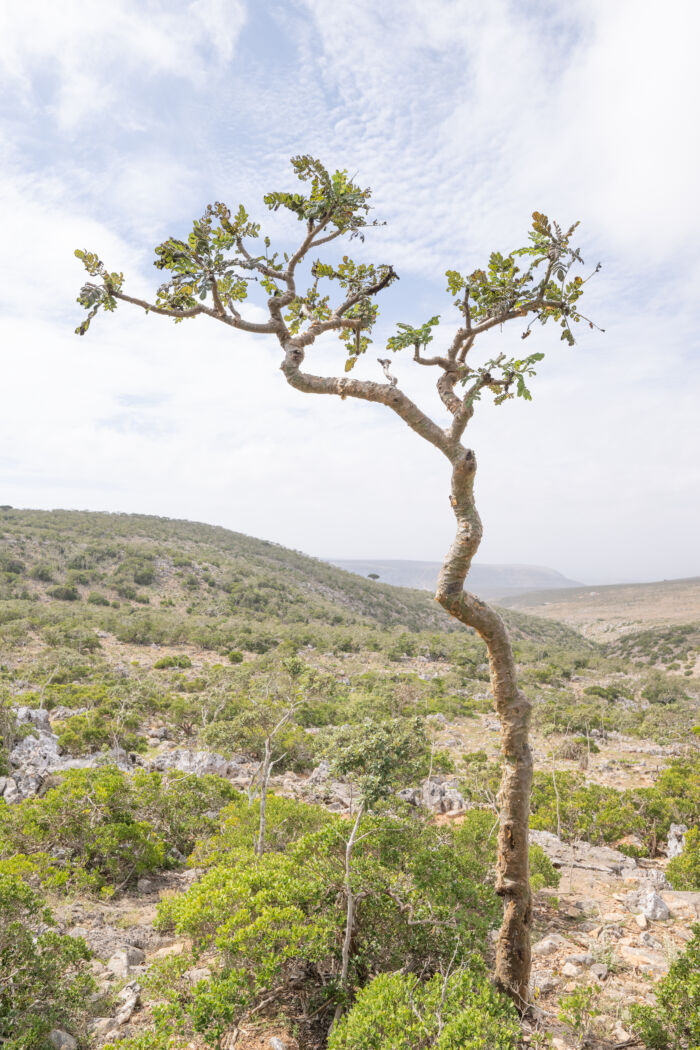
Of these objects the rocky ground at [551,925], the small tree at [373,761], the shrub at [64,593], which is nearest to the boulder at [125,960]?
the rocky ground at [551,925]

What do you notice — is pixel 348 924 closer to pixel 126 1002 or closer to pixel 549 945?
pixel 126 1002

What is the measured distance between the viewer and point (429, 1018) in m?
3.50

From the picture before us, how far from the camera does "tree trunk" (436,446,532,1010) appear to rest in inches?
154

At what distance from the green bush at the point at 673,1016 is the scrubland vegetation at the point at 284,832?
17 mm

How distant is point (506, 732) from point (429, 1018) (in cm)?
194

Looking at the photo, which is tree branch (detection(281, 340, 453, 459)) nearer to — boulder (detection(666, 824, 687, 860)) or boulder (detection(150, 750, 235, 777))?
boulder (detection(666, 824, 687, 860))

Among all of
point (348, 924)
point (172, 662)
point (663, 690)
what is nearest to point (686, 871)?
point (348, 924)

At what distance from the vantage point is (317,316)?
4.94m

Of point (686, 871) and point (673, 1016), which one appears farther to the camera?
point (686, 871)

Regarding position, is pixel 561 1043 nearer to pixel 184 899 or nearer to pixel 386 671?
pixel 184 899

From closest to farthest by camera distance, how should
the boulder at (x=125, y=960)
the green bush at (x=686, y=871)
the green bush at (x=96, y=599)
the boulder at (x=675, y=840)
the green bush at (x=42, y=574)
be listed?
1. the boulder at (x=125, y=960)
2. the green bush at (x=686, y=871)
3. the boulder at (x=675, y=840)
4. the green bush at (x=96, y=599)
5. the green bush at (x=42, y=574)

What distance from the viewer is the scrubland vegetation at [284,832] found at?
13.7 ft

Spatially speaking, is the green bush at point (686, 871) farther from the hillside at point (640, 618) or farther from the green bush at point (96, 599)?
the hillside at point (640, 618)

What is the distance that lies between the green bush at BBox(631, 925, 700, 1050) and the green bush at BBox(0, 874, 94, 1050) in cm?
473
